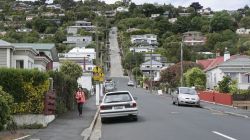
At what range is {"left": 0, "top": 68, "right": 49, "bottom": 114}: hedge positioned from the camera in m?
24.3

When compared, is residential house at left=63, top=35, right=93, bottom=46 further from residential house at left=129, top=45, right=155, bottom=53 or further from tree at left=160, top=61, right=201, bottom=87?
tree at left=160, top=61, right=201, bottom=87

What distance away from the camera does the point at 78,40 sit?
175750 millimetres

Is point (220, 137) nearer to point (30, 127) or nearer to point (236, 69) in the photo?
point (30, 127)

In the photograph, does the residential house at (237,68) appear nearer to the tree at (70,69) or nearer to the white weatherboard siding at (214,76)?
the white weatherboard siding at (214,76)

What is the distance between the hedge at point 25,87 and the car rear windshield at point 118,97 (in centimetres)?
397

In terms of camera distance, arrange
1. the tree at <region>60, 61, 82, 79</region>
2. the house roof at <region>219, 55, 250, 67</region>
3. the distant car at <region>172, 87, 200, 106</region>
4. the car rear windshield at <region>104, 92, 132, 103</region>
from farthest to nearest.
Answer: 1. the house roof at <region>219, 55, 250, 67</region>
2. the tree at <region>60, 61, 82, 79</region>
3. the distant car at <region>172, 87, 200, 106</region>
4. the car rear windshield at <region>104, 92, 132, 103</region>

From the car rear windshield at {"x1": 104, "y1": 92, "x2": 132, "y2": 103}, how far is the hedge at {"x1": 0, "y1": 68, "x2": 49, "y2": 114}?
3.97 meters

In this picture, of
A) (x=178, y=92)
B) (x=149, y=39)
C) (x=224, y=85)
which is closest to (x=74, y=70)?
(x=224, y=85)

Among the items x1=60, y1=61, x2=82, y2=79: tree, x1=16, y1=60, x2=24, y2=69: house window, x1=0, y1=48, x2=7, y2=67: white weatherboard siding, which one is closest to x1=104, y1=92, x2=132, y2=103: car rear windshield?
x1=0, y1=48, x2=7, y2=67: white weatherboard siding

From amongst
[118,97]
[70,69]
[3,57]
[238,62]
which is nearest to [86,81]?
[70,69]

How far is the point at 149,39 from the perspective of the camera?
7692 inches

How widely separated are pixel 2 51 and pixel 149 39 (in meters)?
155

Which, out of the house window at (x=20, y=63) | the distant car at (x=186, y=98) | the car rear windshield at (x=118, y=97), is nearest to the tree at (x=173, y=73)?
the distant car at (x=186, y=98)

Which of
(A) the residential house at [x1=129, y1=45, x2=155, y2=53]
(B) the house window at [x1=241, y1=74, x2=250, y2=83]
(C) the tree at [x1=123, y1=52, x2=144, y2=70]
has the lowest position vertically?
(B) the house window at [x1=241, y1=74, x2=250, y2=83]
